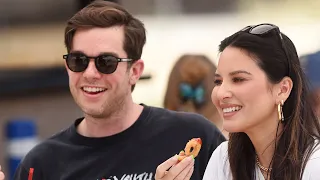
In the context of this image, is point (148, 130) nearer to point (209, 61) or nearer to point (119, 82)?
point (119, 82)

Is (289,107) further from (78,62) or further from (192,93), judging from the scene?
(192,93)

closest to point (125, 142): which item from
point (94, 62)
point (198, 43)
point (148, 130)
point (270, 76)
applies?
point (148, 130)

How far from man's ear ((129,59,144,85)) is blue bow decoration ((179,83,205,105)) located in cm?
118

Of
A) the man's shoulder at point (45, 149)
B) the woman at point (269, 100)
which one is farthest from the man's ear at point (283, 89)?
the man's shoulder at point (45, 149)

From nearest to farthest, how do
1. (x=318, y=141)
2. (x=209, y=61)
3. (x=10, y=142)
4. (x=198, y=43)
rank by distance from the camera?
(x=318, y=141)
(x=209, y=61)
(x=10, y=142)
(x=198, y=43)

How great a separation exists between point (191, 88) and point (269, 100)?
2.33 metres

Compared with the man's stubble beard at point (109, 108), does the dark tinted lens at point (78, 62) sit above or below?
above

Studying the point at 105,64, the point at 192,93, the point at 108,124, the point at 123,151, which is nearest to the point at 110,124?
the point at 108,124

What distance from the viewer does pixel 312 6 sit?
956cm

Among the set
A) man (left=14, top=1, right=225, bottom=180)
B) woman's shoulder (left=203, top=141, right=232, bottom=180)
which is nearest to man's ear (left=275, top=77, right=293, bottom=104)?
woman's shoulder (left=203, top=141, right=232, bottom=180)

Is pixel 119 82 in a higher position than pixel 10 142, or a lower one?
higher

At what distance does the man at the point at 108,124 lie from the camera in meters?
4.19

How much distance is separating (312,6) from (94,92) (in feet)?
19.1

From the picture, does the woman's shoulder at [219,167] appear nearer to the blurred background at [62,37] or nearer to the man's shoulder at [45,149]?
the man's shoulder at [45,149]
